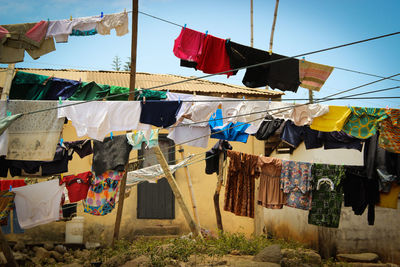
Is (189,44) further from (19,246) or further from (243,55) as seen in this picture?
(19,246)

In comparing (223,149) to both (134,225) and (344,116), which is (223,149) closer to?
(344,116)

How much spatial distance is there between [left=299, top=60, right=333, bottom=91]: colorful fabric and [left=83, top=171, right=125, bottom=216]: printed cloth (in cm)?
415

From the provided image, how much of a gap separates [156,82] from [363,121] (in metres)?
7.88

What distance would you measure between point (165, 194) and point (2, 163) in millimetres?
5244

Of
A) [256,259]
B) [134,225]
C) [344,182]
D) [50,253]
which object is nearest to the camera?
[344,182]

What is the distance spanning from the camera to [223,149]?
994 cm

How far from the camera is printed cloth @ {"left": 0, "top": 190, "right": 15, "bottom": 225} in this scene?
356 inches

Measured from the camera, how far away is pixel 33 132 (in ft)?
25.4

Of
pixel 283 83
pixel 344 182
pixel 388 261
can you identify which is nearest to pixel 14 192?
pixel 283 83

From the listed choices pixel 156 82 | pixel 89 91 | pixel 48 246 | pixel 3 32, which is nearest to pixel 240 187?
pixel 89 91

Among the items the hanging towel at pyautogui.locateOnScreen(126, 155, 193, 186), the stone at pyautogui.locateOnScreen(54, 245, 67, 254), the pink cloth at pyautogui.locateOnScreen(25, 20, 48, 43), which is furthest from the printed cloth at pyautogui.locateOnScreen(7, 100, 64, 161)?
the stone at pyautogui.locateOnScreen(54, 245, 67, 254)

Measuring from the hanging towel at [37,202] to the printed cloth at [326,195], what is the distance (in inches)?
209

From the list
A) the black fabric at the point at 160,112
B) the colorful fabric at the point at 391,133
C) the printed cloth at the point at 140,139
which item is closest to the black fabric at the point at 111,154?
the printed cloth at the point at 140,139

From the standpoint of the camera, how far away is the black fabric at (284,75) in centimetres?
786
